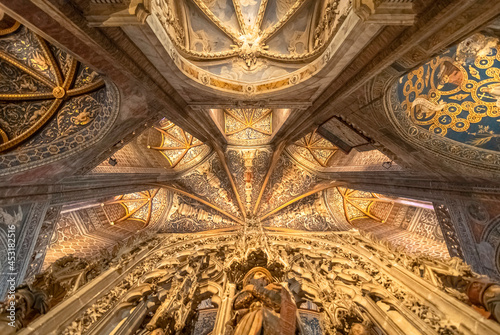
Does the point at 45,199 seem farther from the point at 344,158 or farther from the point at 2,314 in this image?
the point at 344,158

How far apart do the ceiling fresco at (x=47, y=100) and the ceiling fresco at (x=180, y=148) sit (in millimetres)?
4021

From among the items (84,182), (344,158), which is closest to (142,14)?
(84,182)

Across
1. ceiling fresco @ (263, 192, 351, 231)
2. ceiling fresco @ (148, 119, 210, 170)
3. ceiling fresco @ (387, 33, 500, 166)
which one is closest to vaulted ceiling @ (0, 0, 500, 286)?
ceiling fresco @ (387, 33, 500, 166)

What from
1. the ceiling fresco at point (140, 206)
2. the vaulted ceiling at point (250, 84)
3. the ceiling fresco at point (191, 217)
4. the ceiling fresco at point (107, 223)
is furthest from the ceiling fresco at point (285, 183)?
the ceiling fresco at point (140, 206)

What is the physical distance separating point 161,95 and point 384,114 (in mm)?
4353

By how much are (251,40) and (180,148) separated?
456 centimetres

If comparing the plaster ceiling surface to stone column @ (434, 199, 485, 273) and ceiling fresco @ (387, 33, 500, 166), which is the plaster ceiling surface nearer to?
stone column @ (434, 199, 485, 273)

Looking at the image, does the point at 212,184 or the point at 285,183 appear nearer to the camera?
the point at 212,184

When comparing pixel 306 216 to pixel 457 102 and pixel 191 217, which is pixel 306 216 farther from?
pixel 457 102

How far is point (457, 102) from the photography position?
143 inches

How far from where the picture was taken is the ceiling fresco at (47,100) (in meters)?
3.60

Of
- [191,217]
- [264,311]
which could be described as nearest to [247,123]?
[191,217]

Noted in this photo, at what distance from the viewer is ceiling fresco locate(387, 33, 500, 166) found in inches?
128

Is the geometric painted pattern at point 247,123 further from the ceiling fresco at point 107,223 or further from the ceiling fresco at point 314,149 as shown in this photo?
the ceiling fresco at point 107,223
